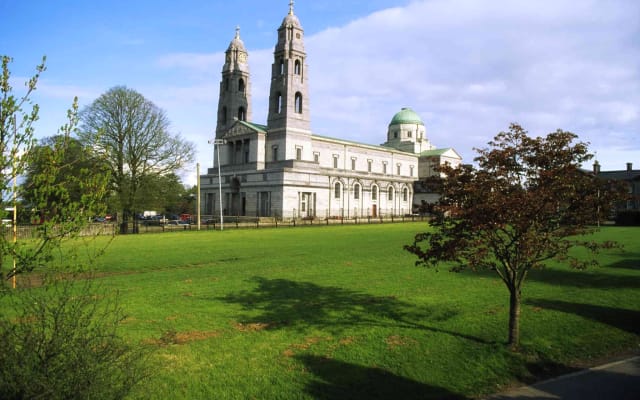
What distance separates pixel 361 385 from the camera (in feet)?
24.7

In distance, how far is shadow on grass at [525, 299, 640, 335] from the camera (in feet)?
36.8

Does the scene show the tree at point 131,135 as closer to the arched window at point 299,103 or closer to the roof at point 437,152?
the arched window at point 299,103

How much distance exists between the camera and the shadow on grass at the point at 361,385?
7234 mm

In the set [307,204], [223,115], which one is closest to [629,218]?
[307,204]

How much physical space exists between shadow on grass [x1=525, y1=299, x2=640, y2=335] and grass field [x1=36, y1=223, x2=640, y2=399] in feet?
0.11

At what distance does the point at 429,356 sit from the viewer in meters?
8.84

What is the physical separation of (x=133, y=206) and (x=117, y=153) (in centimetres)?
589

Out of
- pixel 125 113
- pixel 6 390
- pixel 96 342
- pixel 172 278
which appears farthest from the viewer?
pixel 125 113

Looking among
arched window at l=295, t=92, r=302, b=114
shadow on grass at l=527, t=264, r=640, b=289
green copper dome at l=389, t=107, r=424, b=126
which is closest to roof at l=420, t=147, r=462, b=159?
green copper dome at l=389, t=107, r=424, b=126

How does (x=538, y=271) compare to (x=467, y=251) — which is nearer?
(x=467, y=251)

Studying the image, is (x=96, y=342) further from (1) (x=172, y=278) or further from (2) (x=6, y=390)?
(1) (x=172, y=278)

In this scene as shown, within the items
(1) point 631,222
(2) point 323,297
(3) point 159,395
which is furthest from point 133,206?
(1) point 631,222

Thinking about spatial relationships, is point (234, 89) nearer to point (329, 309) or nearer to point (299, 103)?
point (299, 103)

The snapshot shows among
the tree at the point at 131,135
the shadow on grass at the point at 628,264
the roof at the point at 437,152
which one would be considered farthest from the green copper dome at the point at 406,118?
the shadow on grass at the point at 628,264
